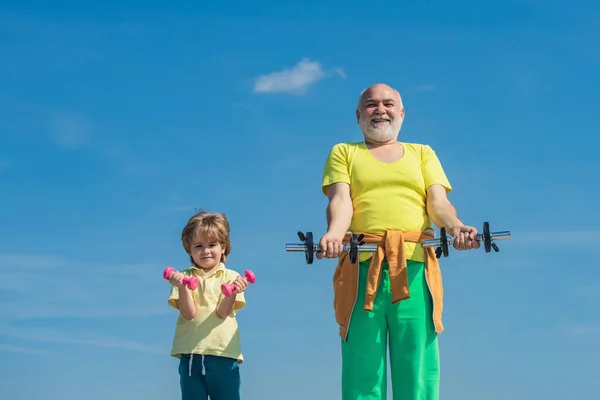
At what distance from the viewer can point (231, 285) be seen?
7.03 metres

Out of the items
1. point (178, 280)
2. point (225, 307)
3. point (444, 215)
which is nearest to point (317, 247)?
point (444, 215)

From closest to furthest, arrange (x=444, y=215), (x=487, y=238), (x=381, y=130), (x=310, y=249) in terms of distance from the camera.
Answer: (x=310, y=249)
(x=487, y=238)
(x=444, y=215)
(x=381, y=130)

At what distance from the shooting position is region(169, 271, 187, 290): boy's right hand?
7.04 meters

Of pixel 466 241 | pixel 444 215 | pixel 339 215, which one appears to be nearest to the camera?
pixel 466 241

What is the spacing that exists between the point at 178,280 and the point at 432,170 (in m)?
2.35

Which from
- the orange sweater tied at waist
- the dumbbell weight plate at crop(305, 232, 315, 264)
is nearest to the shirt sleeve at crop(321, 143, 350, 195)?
the orange sweater tied at waist

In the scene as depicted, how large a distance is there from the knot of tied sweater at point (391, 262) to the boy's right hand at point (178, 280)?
1.60 m

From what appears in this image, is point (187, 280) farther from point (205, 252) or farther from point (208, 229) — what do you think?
point (208, 229)

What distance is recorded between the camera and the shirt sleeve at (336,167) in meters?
6.96

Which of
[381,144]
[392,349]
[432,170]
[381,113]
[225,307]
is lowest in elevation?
[392,349]

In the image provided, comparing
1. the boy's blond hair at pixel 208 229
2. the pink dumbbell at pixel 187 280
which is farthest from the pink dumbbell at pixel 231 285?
the boy's blond hair at pixel 208 229

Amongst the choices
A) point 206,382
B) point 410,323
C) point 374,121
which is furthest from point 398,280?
point 206,382

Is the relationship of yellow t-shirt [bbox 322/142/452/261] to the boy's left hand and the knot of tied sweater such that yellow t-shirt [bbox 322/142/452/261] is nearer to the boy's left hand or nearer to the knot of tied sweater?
the knot of tied sweater

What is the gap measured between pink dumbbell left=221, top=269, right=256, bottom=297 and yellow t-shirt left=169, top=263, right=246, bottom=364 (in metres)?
0.21
